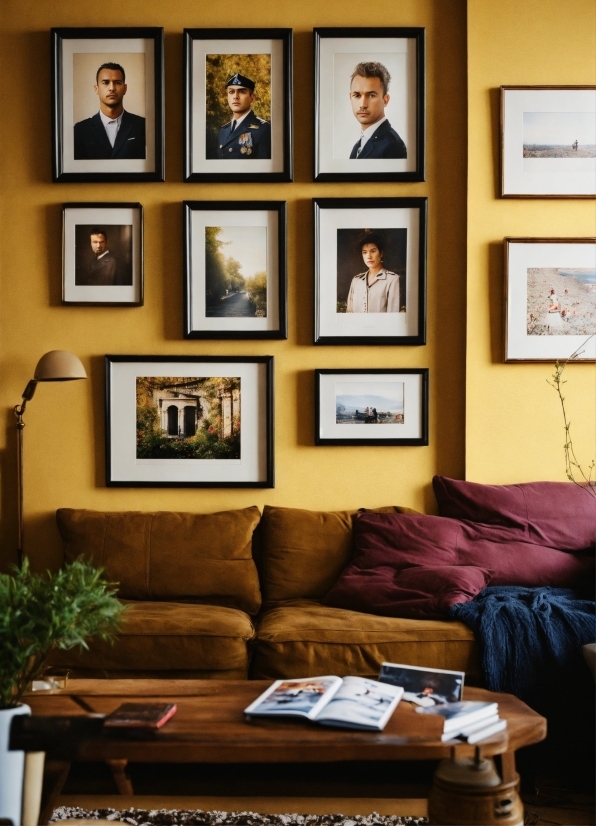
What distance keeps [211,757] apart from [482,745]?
603mm

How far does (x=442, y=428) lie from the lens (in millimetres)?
3545

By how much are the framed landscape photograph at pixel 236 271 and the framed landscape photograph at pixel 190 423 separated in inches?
6.2

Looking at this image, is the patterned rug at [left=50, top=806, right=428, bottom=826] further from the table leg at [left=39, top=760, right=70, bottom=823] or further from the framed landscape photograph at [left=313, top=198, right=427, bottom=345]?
the framed landscape photograph at [left=313, top=198, right=427, bottom=345]

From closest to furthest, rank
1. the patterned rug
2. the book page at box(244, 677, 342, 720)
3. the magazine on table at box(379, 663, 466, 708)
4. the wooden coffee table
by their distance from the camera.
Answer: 1. the wooden coffee table
2. the book page at box(244, 677, 342, 720)
3. the magazine on table at box(379, 663, 466, 708)
4. the patterned rug

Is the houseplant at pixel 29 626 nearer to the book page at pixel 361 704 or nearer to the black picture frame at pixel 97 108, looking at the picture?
the book page at pixel 361 704

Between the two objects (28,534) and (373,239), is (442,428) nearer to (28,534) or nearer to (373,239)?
(373,239)

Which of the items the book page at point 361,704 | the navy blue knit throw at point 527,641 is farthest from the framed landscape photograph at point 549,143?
the book page at point 361,704

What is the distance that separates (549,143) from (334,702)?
8.85ft

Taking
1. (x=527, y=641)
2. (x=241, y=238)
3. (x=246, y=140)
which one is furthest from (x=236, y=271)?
(x=527, y=641)

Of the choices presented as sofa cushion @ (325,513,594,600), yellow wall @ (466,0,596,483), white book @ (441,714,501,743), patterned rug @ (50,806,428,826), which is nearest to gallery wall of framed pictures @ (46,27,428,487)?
yellow wall @ (466,0,596,483)

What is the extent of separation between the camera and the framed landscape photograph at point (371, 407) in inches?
138

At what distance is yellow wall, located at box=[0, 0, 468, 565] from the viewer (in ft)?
11.6

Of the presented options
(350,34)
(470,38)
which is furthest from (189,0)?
(470,38)

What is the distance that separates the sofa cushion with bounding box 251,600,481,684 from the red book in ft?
2.52
